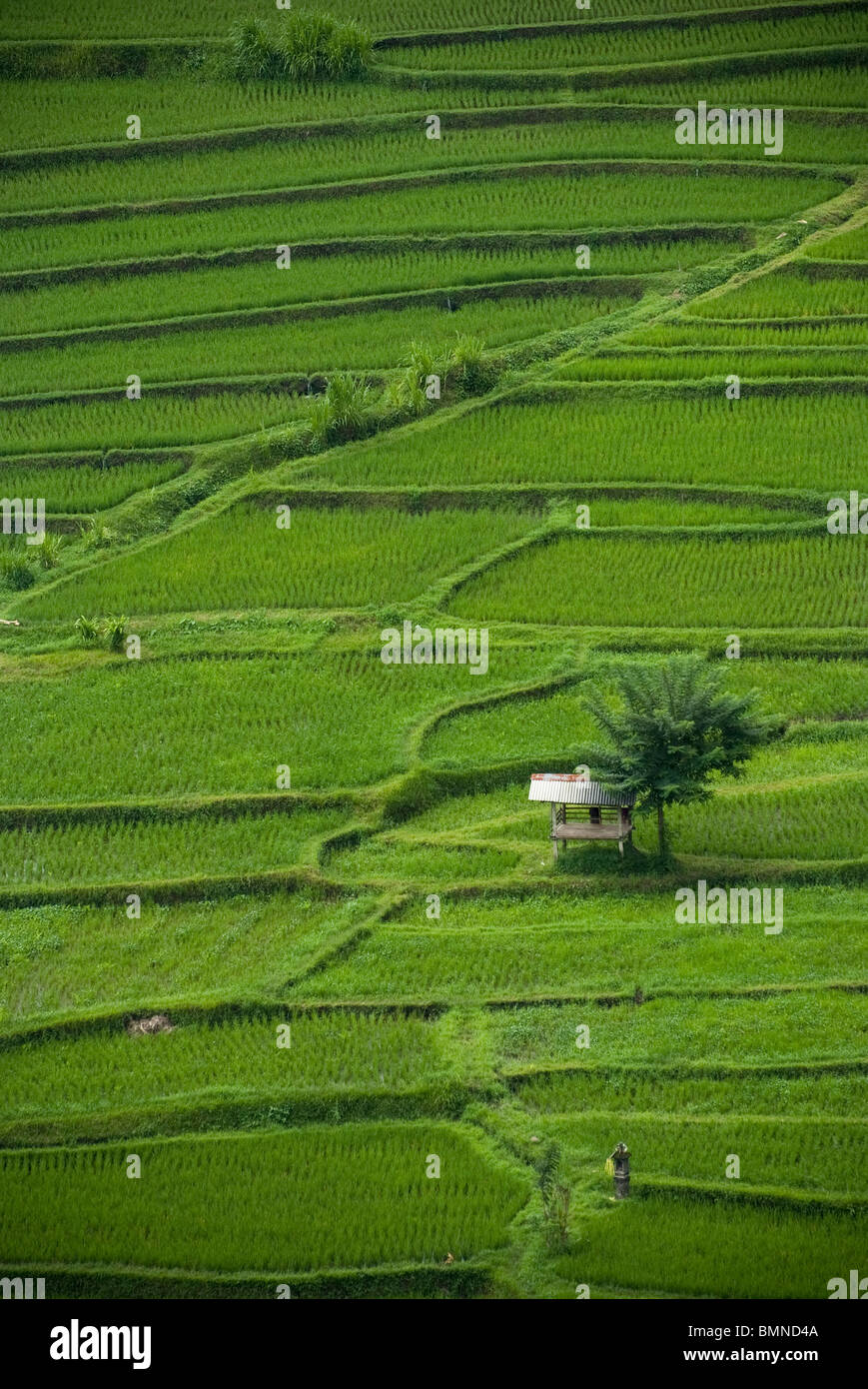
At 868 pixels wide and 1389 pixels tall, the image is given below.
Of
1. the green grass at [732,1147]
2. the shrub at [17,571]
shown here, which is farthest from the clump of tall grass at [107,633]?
the green grass at [732,1147]

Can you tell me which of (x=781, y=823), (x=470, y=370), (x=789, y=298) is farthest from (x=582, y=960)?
(x=789, y=298)

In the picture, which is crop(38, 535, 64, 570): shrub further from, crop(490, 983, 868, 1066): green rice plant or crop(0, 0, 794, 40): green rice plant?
crop(0, 0, 794, 40): green rice plant

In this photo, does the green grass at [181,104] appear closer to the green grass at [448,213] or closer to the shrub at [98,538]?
the green grass at [448,213]

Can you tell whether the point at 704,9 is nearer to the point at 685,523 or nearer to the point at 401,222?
the point at 401,222

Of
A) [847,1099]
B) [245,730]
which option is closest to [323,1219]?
[847,1099]

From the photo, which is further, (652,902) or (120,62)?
(120,62)

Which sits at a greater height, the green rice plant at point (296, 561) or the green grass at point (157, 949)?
the green rice plant at point (296, 561)

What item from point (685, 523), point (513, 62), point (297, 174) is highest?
point (513, 62)
